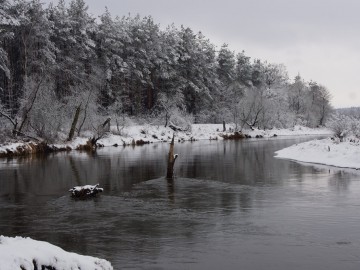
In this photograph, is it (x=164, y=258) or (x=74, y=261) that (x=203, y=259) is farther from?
(x=74, y=261)

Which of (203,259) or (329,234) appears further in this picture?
(329,234)

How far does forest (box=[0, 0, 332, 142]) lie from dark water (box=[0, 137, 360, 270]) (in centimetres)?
2570

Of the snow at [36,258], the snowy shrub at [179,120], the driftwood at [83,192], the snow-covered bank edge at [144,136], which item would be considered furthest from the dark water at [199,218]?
the snowy shrub at [179,120]

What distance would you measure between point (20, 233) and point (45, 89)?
39987 mm

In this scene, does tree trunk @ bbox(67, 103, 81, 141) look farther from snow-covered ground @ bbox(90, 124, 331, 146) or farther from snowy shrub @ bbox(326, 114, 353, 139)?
snowy shrub @ bbox(326, 114, 353, 139)

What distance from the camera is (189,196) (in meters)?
18.8

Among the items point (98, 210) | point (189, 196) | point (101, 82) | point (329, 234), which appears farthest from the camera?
point (101, 82)

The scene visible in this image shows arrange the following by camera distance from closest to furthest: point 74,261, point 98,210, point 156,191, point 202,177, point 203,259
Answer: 1. point 74,261
2. point 203,259
3. point 98,210
4. point 156,191
5. point 202,177

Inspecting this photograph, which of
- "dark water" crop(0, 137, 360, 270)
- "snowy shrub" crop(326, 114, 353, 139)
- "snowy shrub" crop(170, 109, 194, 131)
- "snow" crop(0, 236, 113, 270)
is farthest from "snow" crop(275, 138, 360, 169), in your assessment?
"snowy shrub" crop(170, 109, 194, 131)

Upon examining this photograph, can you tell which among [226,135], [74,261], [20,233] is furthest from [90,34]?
[74,261]

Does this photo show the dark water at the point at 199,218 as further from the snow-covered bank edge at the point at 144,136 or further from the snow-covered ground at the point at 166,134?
the snow-covered ground at the point at 166,134

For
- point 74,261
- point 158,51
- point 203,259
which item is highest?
point 158,51

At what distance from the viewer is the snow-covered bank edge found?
43531 millimetres

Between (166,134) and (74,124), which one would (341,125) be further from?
(166,134)
